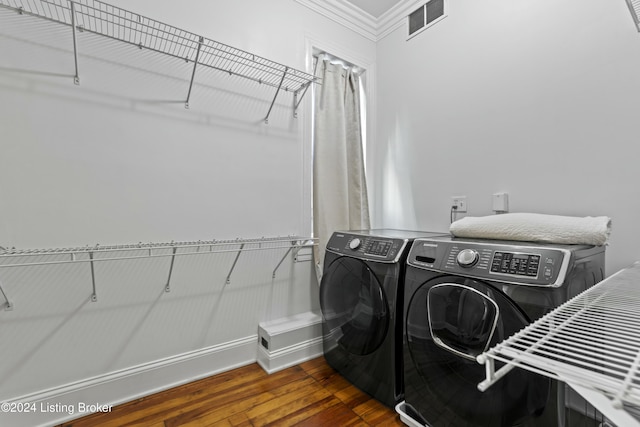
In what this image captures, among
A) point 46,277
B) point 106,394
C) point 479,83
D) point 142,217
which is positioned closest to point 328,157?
point 479,83

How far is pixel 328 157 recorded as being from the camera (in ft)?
7.36

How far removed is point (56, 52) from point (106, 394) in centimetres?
167

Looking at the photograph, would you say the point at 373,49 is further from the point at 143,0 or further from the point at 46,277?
the point at 46,277

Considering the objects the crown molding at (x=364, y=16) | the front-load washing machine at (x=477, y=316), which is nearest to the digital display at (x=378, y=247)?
the front-load washing machine at (x=477, y=316)

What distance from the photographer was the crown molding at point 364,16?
7.33ft

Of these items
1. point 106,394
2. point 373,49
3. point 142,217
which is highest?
point 373,49

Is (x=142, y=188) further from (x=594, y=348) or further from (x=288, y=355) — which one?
(x=594, y=348)

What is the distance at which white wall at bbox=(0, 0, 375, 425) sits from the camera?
1.30 meters

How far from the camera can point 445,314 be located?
3.90 feet

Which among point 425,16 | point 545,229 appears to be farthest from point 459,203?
point 425,16

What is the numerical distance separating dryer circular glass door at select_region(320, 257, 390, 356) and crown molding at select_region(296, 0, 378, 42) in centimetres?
191

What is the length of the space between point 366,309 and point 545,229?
897 millimetres

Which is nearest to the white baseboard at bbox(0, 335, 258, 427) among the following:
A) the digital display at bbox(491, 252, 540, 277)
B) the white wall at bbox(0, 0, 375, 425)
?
the white wall at bbox(0, 0, 375, 425)

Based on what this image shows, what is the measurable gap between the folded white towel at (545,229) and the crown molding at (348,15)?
1943 mm
